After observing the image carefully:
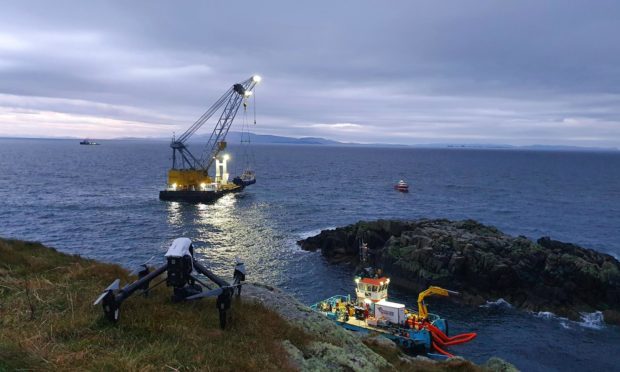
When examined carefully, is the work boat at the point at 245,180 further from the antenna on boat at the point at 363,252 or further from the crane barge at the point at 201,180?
the antenna on boat at the point at 363,252

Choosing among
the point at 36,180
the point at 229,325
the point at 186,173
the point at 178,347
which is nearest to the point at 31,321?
the point at 178,347

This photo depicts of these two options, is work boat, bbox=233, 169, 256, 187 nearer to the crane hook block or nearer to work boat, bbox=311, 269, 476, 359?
the crane hook block

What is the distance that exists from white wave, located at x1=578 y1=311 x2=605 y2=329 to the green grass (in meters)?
35.2

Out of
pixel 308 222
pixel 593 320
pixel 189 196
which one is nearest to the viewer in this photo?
pixel 593 320

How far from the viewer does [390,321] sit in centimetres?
3206

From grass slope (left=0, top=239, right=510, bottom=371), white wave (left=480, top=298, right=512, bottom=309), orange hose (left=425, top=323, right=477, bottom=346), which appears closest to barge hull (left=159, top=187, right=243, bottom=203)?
white wave (left=480, top=298, right=512, bottom=309)

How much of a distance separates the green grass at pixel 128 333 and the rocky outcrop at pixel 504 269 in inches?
1358

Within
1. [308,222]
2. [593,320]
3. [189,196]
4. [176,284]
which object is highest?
[176,284]

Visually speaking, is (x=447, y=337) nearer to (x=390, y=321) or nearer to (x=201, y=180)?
(x=390, y=321)

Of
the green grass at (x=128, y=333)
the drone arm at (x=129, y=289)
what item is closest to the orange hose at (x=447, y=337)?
the green grass at (x=128, y=333)

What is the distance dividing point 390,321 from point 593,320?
782 inches

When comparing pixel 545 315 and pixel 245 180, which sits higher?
pixel 245 180

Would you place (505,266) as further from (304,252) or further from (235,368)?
(235,368)

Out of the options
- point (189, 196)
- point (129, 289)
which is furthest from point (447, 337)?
point (189, 196)
